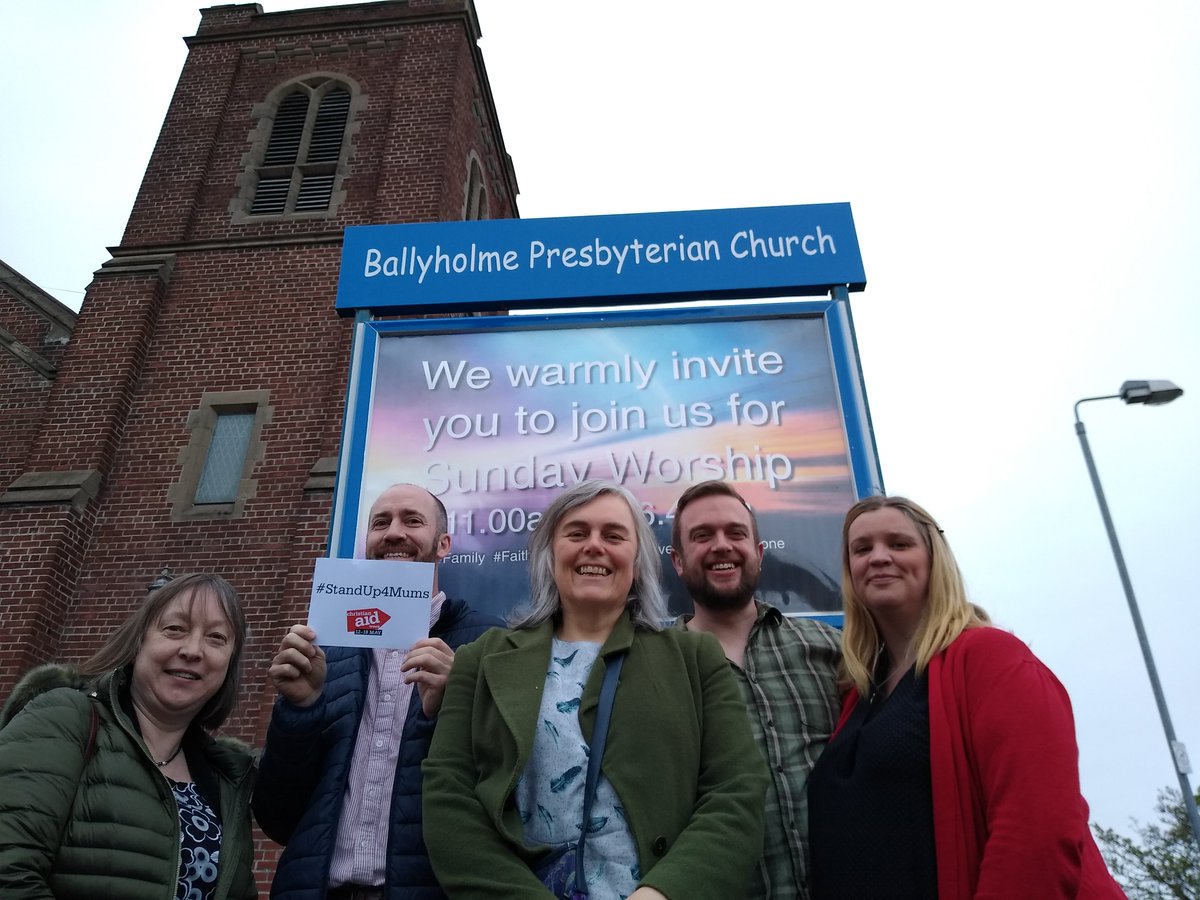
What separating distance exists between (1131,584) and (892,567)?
10126mm

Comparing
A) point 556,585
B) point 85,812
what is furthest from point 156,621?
point 556,585

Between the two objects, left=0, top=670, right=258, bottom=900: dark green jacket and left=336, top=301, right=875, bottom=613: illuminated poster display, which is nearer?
left=0, top=670, right=258, bottom=900: dark green jacket

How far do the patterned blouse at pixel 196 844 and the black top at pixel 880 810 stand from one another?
63.5 inches

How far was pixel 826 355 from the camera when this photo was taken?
434 cm

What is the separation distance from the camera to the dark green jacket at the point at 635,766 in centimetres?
178

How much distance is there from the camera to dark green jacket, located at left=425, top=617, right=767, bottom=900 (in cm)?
178

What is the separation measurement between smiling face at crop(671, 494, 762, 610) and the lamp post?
8.91 metres

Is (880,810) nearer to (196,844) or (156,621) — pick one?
(196,844)

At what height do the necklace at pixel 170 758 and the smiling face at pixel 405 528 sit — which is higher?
the smiling face at pixel 405 528

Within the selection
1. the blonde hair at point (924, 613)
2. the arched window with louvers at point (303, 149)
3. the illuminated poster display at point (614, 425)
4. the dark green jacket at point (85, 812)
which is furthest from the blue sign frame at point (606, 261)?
the arched window with louvers at point (303, 149)

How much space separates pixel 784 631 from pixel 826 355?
6.68 feet

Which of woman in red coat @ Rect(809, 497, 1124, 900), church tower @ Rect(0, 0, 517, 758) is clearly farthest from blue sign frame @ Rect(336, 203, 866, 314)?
church tower @ Rect(0, 0, 517, 758)

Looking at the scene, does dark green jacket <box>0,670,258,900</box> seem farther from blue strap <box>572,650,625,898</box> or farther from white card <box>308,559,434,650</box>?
blue strap <box>572,650,625,898</box>

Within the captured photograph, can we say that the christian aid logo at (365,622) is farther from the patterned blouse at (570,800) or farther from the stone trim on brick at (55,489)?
the stone trim on brick at (55,489)
